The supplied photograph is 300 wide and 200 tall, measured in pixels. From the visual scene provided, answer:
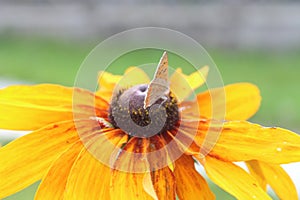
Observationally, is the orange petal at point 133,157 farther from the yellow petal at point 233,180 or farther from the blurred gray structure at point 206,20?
the blurred gray structure at point 206,20

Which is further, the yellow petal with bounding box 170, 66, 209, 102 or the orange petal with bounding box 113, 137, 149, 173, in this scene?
the yellow petal with bounding box 170, 66, 209, 102

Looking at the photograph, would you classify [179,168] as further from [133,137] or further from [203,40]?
[203,40]

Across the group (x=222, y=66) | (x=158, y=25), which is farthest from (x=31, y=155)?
(x=158, y=25)

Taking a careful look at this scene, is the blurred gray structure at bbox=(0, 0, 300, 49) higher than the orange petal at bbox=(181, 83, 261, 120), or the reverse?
the blurred gray structure at bbox=(0, 0, 300, 49)

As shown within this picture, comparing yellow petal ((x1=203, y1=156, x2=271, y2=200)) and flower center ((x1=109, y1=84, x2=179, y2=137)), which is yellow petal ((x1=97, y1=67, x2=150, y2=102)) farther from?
yellow petal ((x1=203, y1=156, x2=271, y2=200))

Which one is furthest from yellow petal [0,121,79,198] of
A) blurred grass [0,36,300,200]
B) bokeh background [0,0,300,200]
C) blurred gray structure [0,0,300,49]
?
blurred gray structure [0,0,300,49]
